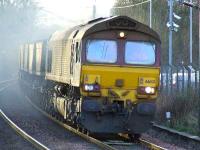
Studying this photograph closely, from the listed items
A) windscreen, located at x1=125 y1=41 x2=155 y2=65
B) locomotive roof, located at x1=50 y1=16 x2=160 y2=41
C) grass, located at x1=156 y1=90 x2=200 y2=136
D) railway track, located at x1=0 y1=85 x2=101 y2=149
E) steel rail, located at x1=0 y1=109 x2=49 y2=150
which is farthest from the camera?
grass, located at x1=156 y1=90 x2=200 y2=136

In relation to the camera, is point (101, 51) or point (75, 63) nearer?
point (101, 51)

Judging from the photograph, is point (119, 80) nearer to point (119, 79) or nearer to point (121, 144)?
point (119, 79)

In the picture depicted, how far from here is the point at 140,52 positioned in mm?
15867

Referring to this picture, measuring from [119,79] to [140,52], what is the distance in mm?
972

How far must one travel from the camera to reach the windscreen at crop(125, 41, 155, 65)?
51.8 ft

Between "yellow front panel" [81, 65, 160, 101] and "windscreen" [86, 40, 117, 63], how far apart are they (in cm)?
22

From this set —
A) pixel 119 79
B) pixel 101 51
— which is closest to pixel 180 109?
pixel 119 79

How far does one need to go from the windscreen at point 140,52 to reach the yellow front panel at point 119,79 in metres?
0.22

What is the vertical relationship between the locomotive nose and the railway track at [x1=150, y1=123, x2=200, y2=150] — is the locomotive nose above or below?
above

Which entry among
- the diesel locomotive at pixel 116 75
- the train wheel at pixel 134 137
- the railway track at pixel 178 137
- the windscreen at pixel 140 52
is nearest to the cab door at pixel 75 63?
the diesel locomotive at pixel 116 75

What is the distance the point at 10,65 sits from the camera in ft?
227

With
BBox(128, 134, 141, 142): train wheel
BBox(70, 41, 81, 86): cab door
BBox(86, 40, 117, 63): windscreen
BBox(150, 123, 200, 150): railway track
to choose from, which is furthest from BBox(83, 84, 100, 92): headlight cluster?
BBox(150, 123, 200, 150): railway track

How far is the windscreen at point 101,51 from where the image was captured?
51.0 ft

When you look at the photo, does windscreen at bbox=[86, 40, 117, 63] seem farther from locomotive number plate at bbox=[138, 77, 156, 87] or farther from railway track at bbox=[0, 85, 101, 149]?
railway track at bbox=[0, 85, 101, 149]
